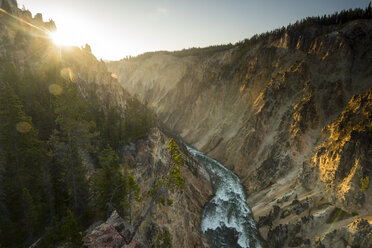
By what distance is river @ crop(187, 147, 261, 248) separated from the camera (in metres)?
25.3

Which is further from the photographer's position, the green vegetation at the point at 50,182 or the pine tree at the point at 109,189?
the pine tree at the point at 109,189

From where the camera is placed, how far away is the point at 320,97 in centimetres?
3766

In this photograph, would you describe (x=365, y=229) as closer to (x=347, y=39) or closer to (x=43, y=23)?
(x=347, y=39)

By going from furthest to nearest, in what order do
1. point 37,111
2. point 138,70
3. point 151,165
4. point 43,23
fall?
point 138,70, point 43,23, point 151,165, point 37,111

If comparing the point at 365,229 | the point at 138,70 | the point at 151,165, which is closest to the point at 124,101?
the point at 151,165

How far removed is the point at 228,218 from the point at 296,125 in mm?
20850

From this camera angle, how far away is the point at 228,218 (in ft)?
95.1

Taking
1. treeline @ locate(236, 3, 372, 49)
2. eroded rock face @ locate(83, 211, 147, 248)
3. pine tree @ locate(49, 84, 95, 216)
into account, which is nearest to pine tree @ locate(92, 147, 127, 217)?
pine tree @ locate(49, 84, 95, 216)

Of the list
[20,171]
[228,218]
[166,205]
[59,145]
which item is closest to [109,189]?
[59,145]

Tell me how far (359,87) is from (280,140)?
16206 millimetres

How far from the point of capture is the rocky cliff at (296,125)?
22.6 m

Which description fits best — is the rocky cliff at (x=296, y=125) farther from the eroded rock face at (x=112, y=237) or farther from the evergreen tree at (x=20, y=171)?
the evergreen tree at (x=20, y=171)

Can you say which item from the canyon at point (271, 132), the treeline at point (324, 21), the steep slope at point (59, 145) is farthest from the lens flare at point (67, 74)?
the treeline at point (324, 21)

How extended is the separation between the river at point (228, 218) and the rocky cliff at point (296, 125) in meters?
1.57
